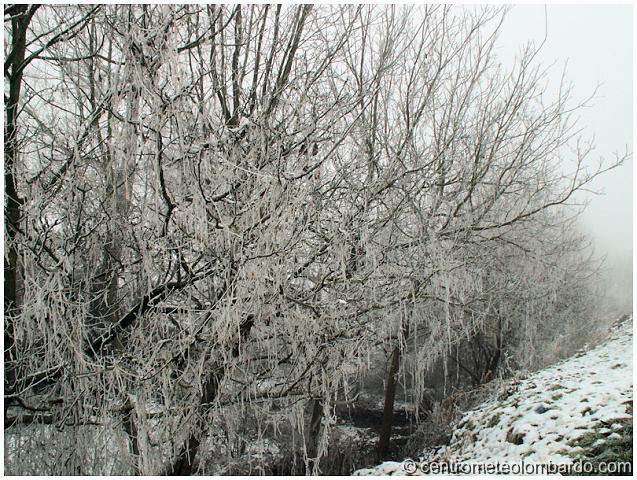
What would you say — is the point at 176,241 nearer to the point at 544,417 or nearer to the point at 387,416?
the point at 544,417

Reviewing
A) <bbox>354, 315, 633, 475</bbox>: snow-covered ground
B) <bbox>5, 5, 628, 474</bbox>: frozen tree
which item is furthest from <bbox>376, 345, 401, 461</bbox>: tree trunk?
<bbox>5, 5, 628, 474</bbox>: frozen tree

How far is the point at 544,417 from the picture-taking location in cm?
471

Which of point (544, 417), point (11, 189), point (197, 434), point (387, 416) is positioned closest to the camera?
point (11, 189)

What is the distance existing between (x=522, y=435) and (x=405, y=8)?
4679mm

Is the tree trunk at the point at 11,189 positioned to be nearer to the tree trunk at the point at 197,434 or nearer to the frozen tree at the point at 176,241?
the frozen tree at the point at 176,241

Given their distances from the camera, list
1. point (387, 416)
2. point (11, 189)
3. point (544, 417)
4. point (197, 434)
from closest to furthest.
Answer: point (11, 189), point (197, 434), point (544, 417), point (387, 416)

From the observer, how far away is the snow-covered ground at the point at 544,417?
391cm

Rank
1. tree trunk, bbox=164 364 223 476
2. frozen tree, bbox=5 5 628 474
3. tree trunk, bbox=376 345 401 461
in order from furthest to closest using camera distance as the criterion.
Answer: tree trunk, bbox=376 345 401 461 < tree trunk, bbox=164 364 223 476 < frozen tree, bbox=5 5 628 474

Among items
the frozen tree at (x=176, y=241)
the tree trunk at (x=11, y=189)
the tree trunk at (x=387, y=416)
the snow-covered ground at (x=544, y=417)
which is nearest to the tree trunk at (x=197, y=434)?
the frozen tree at (x=176, y=241)

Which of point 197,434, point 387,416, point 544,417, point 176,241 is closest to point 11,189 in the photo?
point 176,241

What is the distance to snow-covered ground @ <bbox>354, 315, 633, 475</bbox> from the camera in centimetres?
391

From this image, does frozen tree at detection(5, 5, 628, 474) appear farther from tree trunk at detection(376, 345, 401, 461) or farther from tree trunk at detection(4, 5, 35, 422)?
tree trunk at detection(376, 345, 401, 461)

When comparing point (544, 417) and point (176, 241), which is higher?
point (176, 241)

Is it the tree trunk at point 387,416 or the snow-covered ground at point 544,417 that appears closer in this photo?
the snow-covered ground at point 544,417
